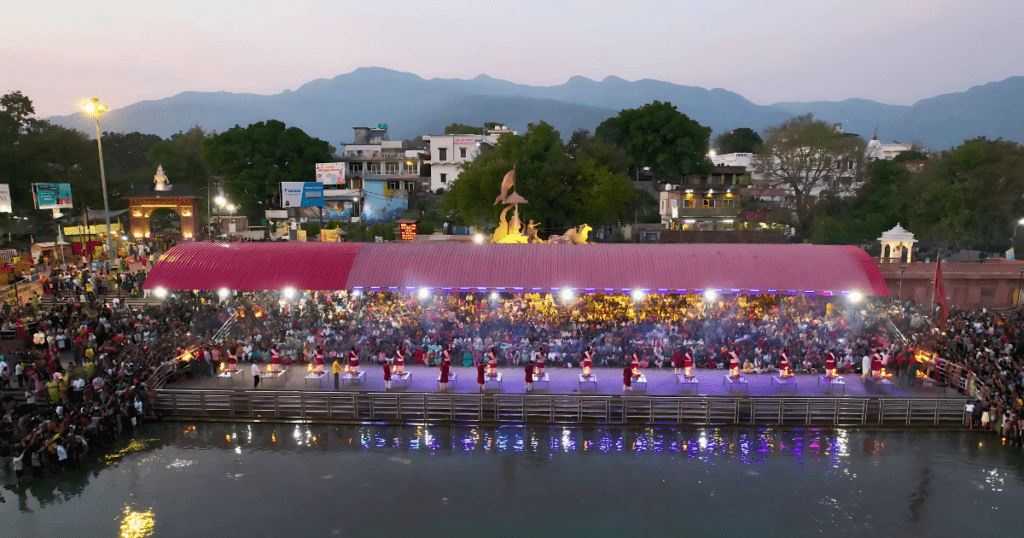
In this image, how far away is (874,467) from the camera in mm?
16984

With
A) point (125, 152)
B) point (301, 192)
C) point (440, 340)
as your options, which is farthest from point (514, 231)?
point (125, 152)

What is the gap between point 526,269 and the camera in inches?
1045

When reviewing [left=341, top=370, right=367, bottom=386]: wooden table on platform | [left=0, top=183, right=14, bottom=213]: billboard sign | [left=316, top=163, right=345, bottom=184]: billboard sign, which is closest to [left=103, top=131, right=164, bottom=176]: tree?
[left=316, top=163, right=345, bottom=184]: billboard sign

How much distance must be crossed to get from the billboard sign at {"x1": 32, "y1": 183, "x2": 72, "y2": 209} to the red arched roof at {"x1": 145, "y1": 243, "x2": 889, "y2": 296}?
1491 centimetres

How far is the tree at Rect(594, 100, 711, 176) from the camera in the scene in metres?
69.6

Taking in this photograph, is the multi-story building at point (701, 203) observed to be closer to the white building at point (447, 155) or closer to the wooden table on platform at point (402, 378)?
the white building at point (447, 155)

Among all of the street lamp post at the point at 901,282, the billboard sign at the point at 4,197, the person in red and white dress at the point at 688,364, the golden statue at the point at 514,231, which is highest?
the billboard sign at the point at 4,197

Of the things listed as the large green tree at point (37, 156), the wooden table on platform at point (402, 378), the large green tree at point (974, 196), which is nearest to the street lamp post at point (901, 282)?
the large green tree at point (974, 196)

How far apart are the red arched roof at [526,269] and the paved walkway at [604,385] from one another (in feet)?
12.6

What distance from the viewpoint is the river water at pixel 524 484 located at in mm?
14211

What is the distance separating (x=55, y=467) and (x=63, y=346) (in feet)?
33.4

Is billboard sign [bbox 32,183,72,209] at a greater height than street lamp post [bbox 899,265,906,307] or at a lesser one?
greater

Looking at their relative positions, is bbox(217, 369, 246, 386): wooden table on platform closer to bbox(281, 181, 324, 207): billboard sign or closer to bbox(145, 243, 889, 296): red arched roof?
bbox(145, 243, 889, 296): red arched roof

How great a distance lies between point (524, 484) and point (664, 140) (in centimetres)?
6112
